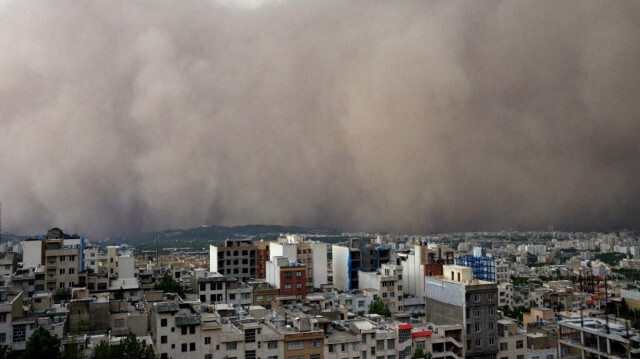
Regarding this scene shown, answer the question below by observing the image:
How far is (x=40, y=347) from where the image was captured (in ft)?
43.7

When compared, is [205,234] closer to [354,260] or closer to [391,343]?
[354,260]

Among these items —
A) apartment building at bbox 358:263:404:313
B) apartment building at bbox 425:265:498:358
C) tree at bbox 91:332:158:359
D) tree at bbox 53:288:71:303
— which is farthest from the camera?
apartment building at bbox 358:263:404:313

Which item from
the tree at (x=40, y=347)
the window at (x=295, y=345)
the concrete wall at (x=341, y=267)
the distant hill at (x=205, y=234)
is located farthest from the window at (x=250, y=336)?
the distant hill at (x=205, y=234)

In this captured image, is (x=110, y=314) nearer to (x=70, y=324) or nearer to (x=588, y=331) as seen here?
(x=70, y=324)

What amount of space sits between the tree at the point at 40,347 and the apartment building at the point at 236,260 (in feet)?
57.5

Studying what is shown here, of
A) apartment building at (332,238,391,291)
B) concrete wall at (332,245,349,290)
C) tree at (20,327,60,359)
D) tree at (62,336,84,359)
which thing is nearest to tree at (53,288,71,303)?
tree at (62,336,84,359)

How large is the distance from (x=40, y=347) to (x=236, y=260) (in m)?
18.5

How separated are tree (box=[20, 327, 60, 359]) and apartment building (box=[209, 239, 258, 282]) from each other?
1753 cm

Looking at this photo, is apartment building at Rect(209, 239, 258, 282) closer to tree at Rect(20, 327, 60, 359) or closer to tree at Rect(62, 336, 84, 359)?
tree at Rect(62, 336, 84, 359)

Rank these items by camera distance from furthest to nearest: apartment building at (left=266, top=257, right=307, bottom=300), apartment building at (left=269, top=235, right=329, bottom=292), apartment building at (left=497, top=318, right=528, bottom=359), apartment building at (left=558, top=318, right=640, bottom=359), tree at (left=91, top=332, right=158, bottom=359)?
apartment building at (left=269, top=235, right=329, bottom=292) → apartment building at (left=266, top=257, right=307, bottom=300) → apartment building at (left=497, top=318, right=528, bottom=359) → apartment building at (left=558, top=318, right=640, bottom=359) → tree at (left=91, top=332, right=158, bottom=359)

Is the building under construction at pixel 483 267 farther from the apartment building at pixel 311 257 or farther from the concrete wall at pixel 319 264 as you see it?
the apartment building at pixel 311 257

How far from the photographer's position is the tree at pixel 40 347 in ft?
43.2

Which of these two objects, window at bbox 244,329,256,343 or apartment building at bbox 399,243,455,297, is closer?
window at bbox 244,329,256,343

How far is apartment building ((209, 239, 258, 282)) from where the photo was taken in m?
31.2
